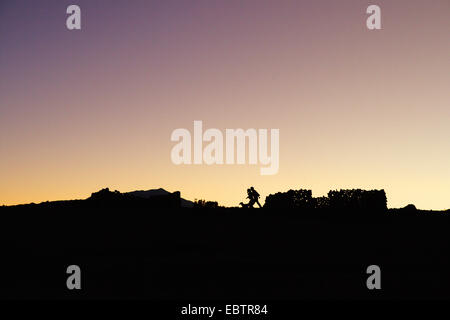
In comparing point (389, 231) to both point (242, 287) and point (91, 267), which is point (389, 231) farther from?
point (91, 267)

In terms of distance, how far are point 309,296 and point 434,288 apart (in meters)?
4.87

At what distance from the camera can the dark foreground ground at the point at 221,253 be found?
54.1 feet

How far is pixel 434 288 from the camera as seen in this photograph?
1681 cm

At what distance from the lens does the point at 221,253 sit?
22.1 meters

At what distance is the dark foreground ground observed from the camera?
16.5 meters

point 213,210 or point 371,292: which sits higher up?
point 213,210

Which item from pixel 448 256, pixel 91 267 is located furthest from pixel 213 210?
pixel 448 256

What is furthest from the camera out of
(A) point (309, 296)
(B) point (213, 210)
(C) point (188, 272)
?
(B) point (213, 210)

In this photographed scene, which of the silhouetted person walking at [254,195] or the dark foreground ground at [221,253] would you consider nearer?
the dark foreground ground at [221,253]

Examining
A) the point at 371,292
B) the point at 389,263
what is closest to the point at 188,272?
the point at 371,292

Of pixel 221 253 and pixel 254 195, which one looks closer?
pixel 221 253

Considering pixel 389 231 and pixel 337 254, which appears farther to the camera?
pixel 389 231

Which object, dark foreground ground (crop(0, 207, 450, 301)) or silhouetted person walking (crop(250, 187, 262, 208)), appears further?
silhouetted person walking (crop(250, 187, 262, 208))
